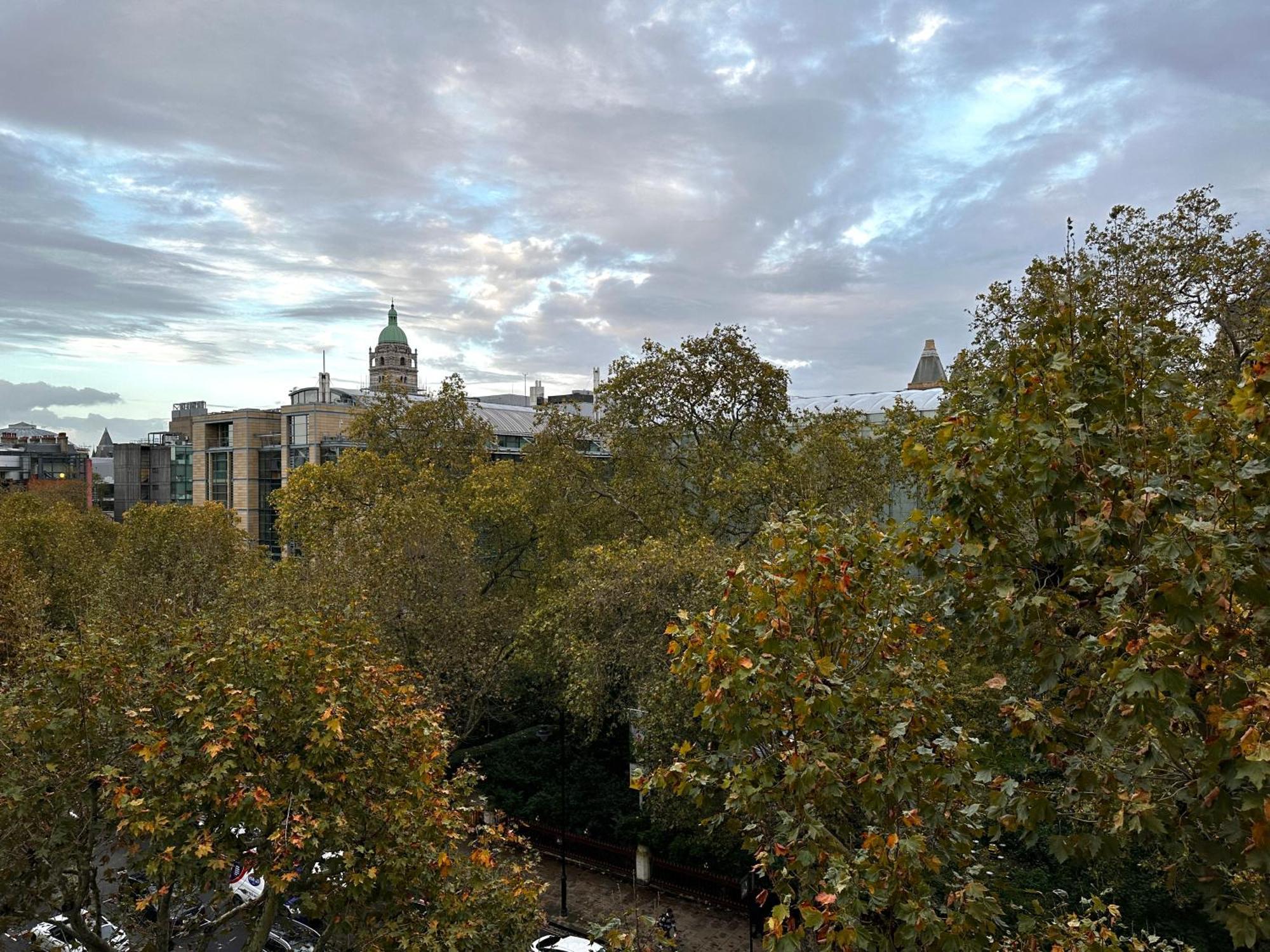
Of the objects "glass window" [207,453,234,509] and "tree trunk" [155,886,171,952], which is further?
"glass window" [207,453,234,509]

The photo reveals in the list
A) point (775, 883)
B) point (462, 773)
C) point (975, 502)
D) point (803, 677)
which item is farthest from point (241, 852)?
point (975, 502)

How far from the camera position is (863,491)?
25.8 meters

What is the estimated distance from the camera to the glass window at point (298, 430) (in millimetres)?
62219

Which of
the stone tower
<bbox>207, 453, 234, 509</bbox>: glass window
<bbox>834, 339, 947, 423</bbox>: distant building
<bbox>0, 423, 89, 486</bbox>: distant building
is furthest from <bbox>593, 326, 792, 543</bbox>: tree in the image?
the stone tower

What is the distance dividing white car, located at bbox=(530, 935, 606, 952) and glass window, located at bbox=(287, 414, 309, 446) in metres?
50.0

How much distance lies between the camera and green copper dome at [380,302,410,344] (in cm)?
14862

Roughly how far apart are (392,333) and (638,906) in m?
141

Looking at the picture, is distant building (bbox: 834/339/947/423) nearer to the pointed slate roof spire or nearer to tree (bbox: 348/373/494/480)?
the pointed slate roof spire

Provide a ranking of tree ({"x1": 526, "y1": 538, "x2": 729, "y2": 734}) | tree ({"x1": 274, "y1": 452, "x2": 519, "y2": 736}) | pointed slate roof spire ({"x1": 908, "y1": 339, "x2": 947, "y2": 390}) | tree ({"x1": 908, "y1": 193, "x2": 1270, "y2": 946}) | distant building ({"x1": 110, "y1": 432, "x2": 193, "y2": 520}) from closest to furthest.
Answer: tree ({"x1": 908, "y1": 193, "x2": 1270, "y2": 946}) < tree ({"x1": 526, "y1": 538, "x2": 729, "y2": 734}) < tree ({"x1": 274, "y1": 452, "x2": 519, "y2": 736}) < pointed slate roof spire ({"x1": 908, "y1": 339, "x2": 947, "y2": 390}) < distant building ({"x1": 110, "y1": 432, "x2": 193, "y2": 520})

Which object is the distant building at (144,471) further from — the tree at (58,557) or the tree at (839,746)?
the tree at (839,746)

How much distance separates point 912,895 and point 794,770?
1202 mm

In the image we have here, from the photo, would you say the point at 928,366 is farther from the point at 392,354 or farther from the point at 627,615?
the point at 392,354

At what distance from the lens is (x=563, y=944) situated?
17734mm

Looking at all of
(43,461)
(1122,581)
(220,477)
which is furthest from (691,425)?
(43,461)
